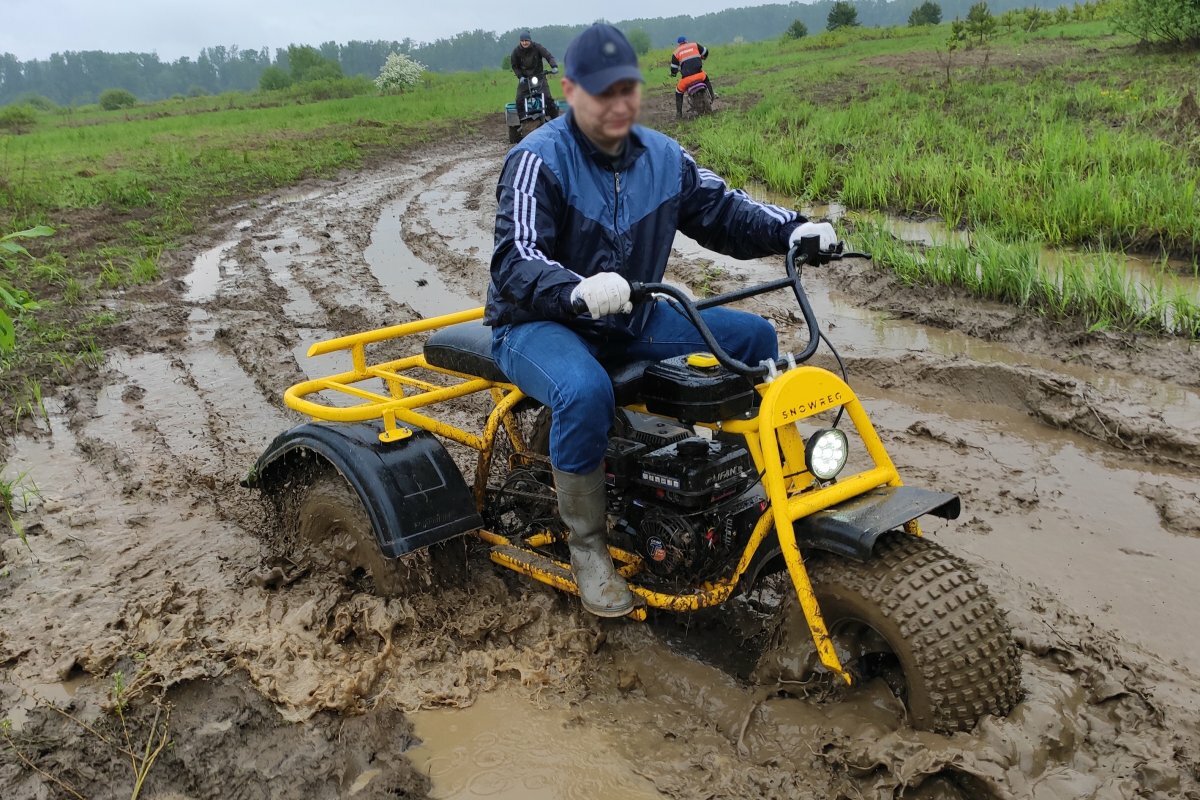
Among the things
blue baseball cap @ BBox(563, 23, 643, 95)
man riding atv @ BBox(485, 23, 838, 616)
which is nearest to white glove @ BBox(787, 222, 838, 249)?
man riding atv @ BBox(485, 23, 838, 616)

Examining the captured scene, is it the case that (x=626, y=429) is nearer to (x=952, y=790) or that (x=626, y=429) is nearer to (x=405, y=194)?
(x=952, y=790)

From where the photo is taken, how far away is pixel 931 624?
245 centimetres

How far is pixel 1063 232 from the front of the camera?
24.3 ft

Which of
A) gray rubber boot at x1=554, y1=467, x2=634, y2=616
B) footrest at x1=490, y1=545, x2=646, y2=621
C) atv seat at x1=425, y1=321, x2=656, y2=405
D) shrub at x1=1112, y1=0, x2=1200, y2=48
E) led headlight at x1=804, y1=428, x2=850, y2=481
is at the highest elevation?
shrub at x1=1112, y1=0, x2=1200, y2=48

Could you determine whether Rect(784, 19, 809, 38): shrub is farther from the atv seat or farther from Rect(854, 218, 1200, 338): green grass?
the atv seat

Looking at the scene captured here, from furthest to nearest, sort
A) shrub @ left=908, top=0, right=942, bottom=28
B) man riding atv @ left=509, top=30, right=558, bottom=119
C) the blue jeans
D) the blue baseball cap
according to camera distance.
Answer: shrub @ left=908, top=0, right=942, bottom=28
man riding atv @ left=509, top=30, right=558, bottom=119
the blue jeans
the blue baseball cap

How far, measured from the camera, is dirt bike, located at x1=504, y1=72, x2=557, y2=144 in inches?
664

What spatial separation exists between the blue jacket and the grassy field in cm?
171

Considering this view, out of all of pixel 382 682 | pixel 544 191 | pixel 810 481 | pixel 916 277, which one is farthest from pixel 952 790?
pixel 916 277

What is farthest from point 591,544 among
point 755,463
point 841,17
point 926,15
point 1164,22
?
point 926,15

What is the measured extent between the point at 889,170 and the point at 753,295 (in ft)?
25.5

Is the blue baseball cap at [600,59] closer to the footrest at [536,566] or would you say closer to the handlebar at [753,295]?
the handlebar at [753,295]

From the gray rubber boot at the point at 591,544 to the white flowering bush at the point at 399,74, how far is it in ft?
135

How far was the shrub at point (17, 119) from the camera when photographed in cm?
3846
